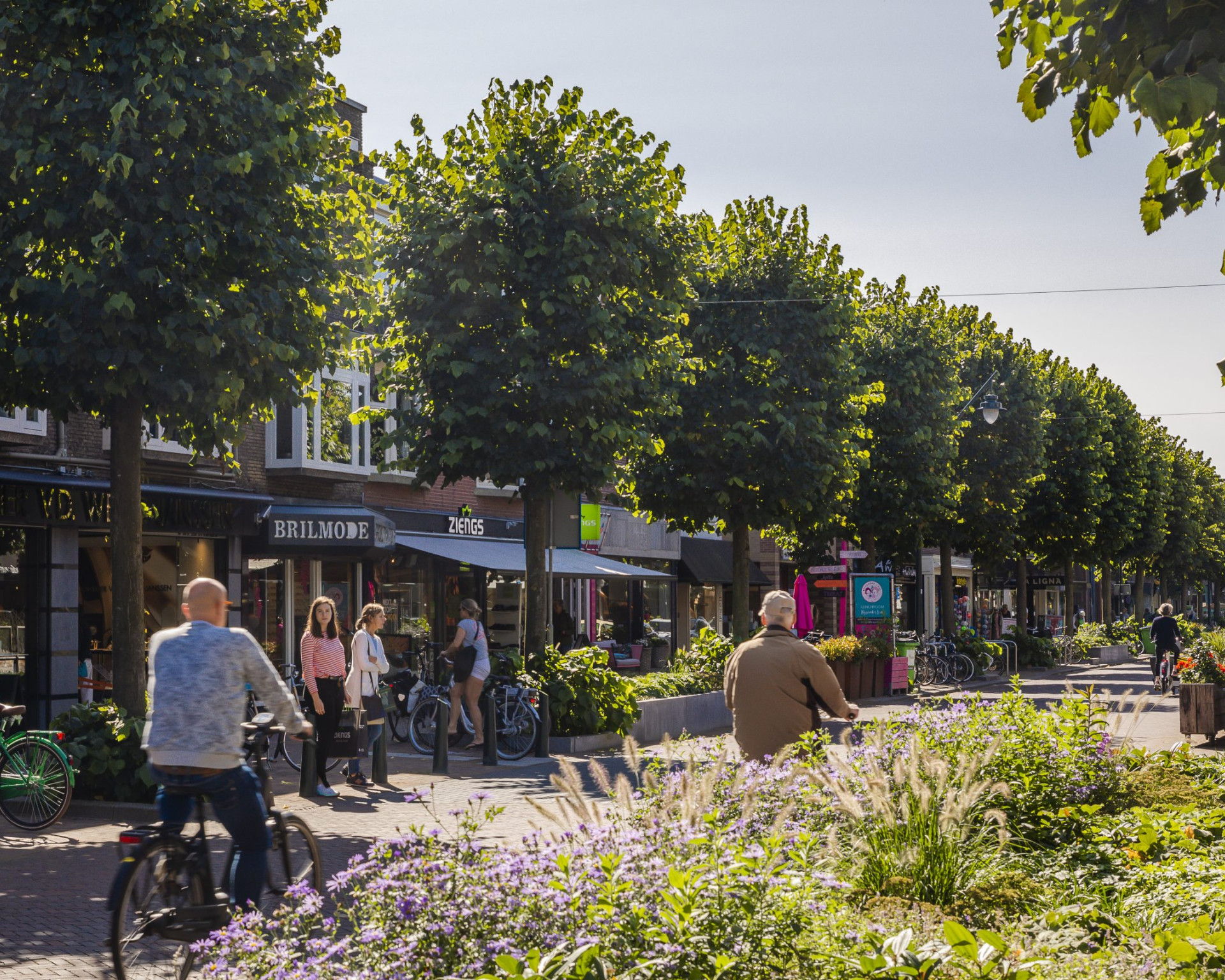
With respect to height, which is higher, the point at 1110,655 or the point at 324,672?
the point at 324,672

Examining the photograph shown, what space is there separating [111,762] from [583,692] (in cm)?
662

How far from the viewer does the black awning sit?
4353 centimetres

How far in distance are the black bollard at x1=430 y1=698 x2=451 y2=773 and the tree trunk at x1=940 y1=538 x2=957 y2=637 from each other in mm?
22231

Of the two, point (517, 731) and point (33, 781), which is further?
point (517, 731)

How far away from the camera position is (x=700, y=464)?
2472 centimetres

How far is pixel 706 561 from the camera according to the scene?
44.8 metres

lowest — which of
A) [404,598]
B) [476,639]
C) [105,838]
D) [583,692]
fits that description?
[105,838]

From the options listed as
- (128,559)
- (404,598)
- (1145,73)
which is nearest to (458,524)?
(404,598)

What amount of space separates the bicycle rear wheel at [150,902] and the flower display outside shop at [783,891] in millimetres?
799

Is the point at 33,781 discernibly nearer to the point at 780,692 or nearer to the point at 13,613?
the point at 780,692

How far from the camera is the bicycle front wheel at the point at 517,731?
1683cm

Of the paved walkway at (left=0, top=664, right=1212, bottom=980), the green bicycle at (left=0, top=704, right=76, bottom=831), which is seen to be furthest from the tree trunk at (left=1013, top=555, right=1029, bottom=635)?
the green bicycle at (left=0, top=704, right=76, bottom=831)

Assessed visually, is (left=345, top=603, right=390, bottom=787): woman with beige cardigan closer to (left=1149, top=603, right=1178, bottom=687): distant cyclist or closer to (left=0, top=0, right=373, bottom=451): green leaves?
(left=0, top=0, right=373, bottom=451): green leaves

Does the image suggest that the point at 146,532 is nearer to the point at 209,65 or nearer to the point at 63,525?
the point at 63,525
